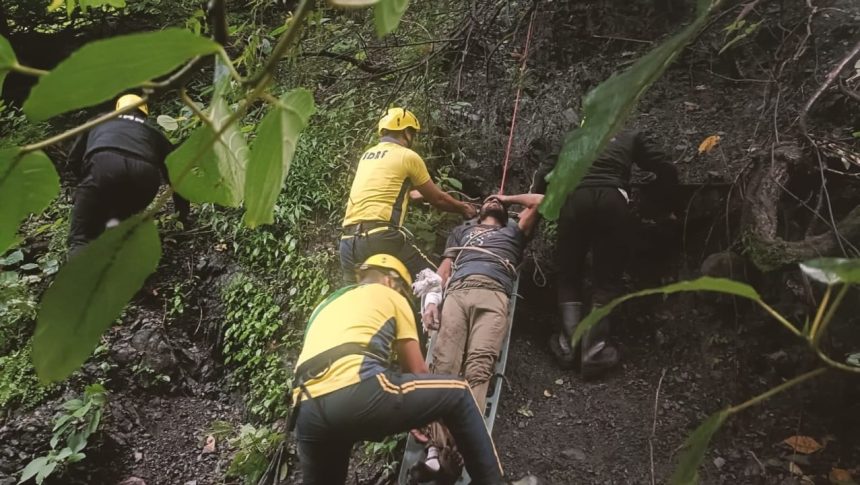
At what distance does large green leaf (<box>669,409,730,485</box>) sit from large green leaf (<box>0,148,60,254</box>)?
627 mm

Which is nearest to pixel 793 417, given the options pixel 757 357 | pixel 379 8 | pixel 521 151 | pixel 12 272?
pixel 757 357

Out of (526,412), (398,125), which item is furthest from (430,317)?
(398,125)

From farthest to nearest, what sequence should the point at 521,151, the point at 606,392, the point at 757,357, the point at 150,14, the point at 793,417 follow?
the point at 150,14
the point at 521,151
the point at 606,392
the point at 757,357
the point at 793,417

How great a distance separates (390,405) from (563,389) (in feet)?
6.08

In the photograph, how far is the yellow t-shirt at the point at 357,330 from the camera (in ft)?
9.21

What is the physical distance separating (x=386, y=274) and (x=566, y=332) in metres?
1.58

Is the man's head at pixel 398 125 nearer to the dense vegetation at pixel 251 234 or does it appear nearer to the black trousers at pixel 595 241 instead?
the dense vegetation at pixel 251 234

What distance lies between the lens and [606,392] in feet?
13.4

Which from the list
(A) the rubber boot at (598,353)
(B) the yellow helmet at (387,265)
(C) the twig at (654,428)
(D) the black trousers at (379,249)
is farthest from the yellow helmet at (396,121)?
(C) the twig at (654,428)

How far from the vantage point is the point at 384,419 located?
9.25 feet

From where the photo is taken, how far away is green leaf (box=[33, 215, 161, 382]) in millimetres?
417

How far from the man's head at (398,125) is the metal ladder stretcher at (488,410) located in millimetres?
1461

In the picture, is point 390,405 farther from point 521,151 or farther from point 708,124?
point 708,124

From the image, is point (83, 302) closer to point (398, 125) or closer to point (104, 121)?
point (104, 121)
